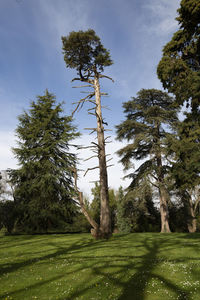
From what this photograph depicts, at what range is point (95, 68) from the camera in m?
16.2

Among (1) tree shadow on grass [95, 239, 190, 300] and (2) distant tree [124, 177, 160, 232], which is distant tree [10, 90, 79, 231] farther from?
(1) tree shadow on grass [95, 239, 190, 300]

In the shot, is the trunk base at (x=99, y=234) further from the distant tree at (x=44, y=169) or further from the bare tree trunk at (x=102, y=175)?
the distant tree at (x=44, y=169)

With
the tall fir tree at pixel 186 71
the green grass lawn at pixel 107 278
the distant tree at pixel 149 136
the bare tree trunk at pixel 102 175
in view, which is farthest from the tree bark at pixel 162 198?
the green grass lawn at pixel 107 278

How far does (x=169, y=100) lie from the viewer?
22594 millimetres

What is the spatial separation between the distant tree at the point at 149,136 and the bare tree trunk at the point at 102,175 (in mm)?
6963

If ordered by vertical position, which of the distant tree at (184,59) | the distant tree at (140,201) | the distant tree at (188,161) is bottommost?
the distant tree at (140,201)

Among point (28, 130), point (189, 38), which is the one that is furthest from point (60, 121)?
point (189, 38)

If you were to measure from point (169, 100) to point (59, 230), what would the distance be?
60.8ft

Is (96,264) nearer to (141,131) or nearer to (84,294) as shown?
(84,294)

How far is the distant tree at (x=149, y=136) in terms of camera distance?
1972cm

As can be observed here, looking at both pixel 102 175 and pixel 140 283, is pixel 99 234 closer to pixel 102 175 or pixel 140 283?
pixel 102 175

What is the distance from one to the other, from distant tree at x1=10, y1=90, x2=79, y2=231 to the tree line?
0.10 m

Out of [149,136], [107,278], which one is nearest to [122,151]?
[149,136]

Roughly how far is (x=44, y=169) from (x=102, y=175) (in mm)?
8856
